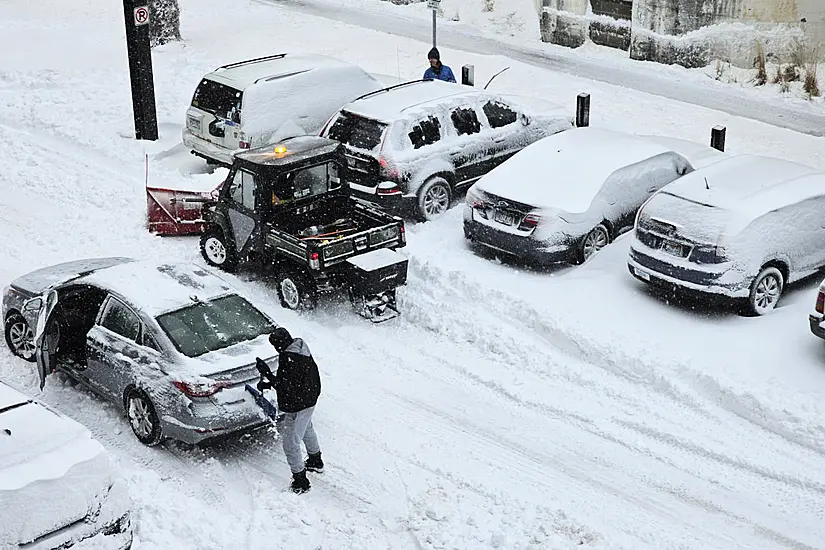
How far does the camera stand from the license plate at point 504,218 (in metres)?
13.1

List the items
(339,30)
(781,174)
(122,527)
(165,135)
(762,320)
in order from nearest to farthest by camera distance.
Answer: (122,527) → (762,320) → (781,174) → (165,135) → (339,30)

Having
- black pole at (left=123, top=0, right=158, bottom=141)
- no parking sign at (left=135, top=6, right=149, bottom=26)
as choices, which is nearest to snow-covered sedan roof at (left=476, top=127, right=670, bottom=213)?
black pole at (left=123, top=0, right=158, bottom=141)


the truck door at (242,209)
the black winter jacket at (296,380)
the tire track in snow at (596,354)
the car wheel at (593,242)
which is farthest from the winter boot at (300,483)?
the car wheel at (593,242)

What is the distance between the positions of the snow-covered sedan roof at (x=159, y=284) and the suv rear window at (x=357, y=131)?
170 inches

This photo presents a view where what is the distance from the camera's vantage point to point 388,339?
11.8 meters

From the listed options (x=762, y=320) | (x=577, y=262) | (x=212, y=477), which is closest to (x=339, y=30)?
(x=577, y=262)

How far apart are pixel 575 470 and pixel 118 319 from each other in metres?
4.42

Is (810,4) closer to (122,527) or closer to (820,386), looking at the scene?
(820,386)

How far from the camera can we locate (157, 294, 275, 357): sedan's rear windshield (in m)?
9.70

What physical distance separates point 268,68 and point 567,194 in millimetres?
6071

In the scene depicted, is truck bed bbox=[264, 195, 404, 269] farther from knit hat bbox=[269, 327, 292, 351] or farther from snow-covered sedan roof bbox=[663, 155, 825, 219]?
snow-covered sedan roof bbox=[663, 155, 825, 219]

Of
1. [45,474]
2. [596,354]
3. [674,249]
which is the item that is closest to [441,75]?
[674,249]

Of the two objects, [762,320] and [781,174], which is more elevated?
[781,174]

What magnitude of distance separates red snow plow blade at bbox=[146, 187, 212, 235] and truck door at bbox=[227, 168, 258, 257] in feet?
4.28
